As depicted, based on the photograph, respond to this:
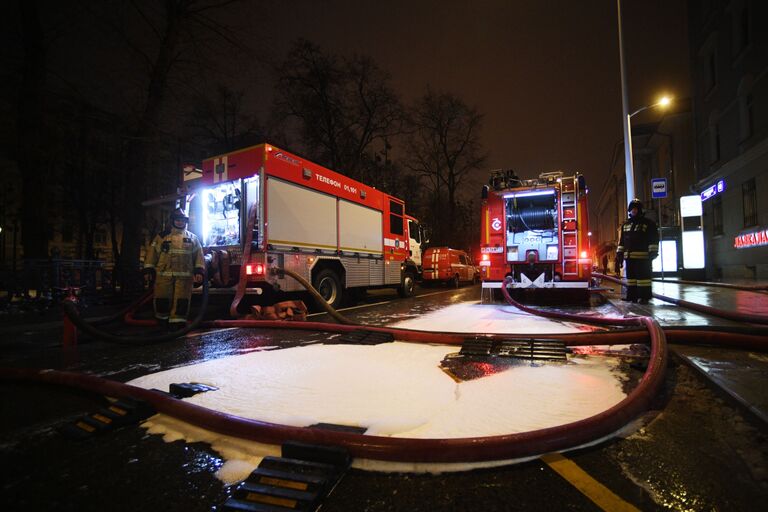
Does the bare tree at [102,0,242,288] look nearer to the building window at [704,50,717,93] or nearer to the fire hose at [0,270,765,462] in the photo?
the fire hose at [0,270,765,462]

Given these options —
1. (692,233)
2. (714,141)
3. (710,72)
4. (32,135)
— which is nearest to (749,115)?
(714,141)

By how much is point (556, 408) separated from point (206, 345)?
411 centimetres

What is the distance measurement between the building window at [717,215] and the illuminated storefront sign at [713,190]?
233 millimetres

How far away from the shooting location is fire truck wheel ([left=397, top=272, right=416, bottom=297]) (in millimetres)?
12258

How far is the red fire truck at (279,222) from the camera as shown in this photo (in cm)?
725

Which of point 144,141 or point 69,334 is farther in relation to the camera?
point 144,141

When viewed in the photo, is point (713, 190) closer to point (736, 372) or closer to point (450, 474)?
point (736, 372)

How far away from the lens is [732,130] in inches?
609

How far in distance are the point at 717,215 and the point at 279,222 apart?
1867 cm

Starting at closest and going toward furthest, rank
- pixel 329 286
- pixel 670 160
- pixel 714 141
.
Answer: pixel 329 286
pixel 714 141
pixel 670 160

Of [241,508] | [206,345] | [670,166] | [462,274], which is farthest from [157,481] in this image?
[670,166]

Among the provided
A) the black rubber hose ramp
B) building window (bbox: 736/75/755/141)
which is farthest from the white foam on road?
building window (bbox: 736/75/755/141)

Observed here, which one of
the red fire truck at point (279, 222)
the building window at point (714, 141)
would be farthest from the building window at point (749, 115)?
the red fire truck at point (279, 222)

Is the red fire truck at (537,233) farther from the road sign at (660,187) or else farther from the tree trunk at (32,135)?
the tree trunk at (32,135)
